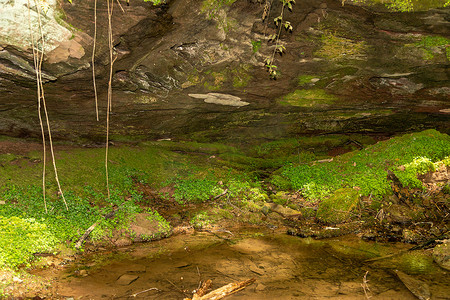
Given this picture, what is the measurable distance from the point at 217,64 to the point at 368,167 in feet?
21.5

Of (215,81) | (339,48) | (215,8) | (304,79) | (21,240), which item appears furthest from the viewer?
(304,79)

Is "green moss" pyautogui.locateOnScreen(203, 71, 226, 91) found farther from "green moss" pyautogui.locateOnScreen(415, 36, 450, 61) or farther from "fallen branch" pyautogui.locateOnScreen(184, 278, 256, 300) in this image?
"fallen branch" pyautogui.locateOnScreen(184, 278, 256, 300)

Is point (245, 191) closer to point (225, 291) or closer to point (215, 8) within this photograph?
point (225, 291)

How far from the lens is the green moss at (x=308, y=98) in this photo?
9120 millimetres

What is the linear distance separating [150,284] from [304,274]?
2610 millimetres

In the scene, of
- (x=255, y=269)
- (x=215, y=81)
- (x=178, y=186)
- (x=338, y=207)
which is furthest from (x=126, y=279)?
(x=338, y=207)

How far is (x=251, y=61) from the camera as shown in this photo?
715 centimetres

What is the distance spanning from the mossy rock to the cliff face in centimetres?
341

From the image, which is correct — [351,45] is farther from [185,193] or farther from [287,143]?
[287,143]

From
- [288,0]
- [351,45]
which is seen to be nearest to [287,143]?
[351,45]

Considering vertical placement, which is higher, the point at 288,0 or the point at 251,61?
the point at 288,0

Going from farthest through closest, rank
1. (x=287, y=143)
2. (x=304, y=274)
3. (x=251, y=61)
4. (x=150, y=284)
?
(x=287, y=143) → (x=251, y=61) → (x=304, y=274) → (x=150, y=284)

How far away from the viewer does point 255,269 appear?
16.5 feet

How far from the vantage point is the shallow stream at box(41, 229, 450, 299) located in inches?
166
